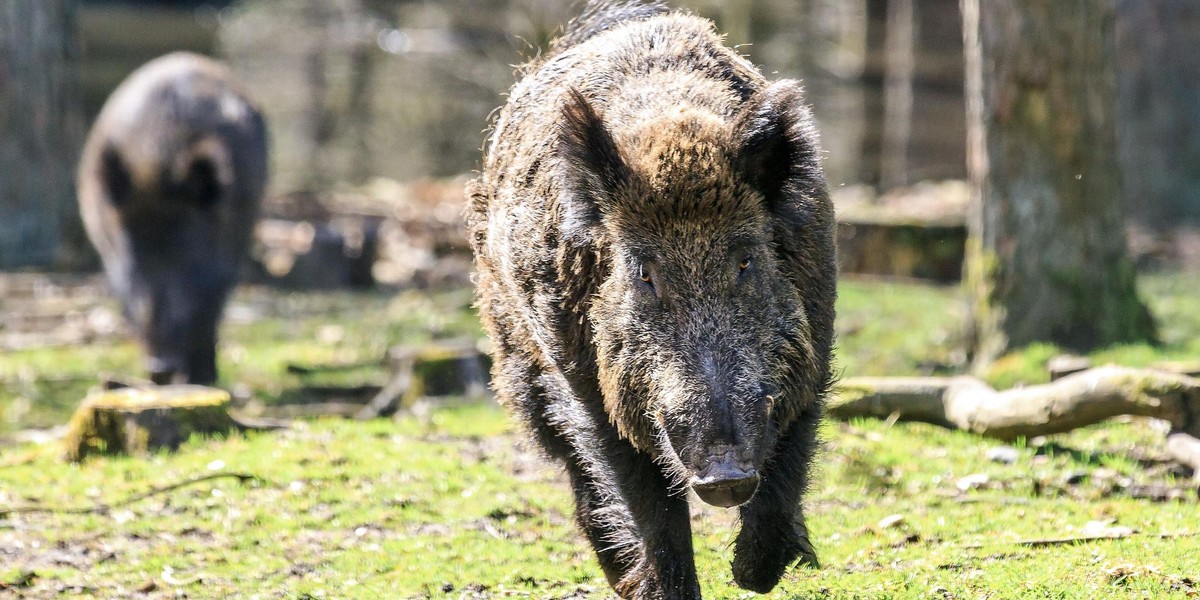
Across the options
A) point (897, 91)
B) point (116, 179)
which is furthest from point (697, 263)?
point (897, 91)

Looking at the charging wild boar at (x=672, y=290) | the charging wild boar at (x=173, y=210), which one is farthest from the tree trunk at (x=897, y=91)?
the charging wild boar at (x=672, y=290)

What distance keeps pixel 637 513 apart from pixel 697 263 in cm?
105

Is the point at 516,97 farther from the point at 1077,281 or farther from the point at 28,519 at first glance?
the point at 1077,281

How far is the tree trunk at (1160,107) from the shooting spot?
51.6 ft

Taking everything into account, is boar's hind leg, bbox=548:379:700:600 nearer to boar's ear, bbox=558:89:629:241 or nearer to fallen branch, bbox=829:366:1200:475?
boar's ear, bbox=558:89:629:241

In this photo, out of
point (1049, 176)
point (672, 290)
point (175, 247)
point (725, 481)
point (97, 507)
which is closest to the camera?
point (725, 481)

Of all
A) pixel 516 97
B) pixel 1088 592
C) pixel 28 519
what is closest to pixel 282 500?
pixel 28 519

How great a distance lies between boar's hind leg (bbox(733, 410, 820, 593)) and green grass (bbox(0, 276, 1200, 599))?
343mm

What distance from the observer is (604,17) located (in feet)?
20.5

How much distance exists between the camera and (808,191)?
4.68 metres

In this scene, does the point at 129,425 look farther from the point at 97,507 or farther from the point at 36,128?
the point at 36,128

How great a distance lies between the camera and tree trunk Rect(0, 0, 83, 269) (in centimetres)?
1396

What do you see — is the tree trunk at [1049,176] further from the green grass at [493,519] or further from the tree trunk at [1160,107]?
the tree trunk at [1160,107]

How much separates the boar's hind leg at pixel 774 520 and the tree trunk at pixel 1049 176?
15.5 ft
